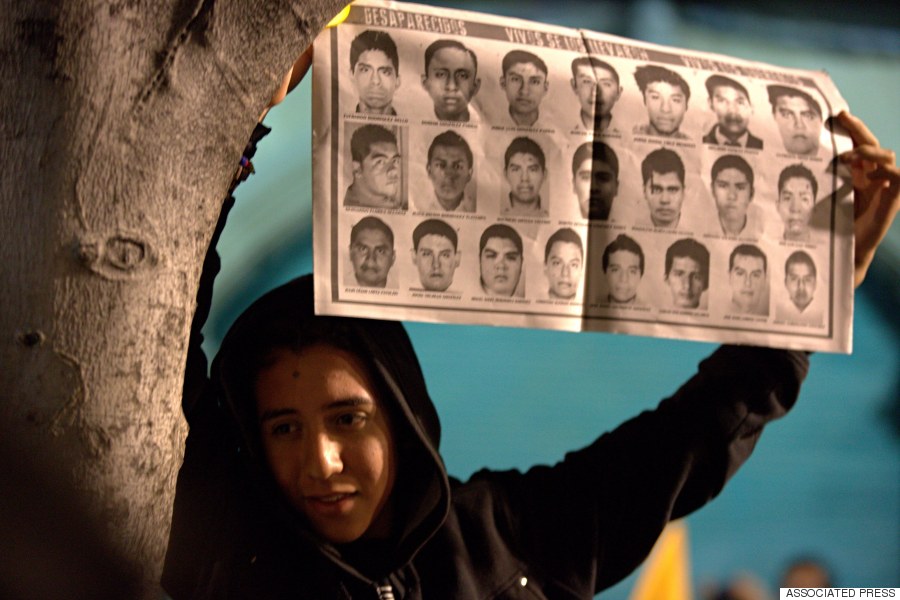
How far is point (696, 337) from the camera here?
4.29 ft

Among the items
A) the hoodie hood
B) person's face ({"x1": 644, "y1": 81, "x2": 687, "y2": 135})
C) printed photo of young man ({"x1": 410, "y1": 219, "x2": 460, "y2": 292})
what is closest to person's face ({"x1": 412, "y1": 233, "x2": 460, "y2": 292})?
printed photo of young man ({"x1": 410, "y1": 219, "x2": 460, "y2": 292})

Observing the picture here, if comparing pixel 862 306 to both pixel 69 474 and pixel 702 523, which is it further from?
pixel 69 474

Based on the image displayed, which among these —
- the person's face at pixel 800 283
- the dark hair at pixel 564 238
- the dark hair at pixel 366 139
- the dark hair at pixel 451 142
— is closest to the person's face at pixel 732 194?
the person's face at pixel 800 283

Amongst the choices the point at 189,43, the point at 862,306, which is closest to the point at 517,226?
the point at 189,43

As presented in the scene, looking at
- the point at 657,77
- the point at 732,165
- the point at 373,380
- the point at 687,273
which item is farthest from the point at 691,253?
the point at 373,380

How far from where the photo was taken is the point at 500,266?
1230mm

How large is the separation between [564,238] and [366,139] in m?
0.28

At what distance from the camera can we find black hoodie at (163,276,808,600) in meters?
1.22

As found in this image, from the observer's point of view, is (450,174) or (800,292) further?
(800,292)

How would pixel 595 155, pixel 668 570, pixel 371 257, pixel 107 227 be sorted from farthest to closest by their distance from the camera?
pixel 668 570 < pixel 595 155 < pixel 371 257 < pixel 107 227

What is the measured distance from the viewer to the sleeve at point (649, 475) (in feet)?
4.57

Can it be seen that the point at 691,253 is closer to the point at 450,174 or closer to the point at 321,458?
the point at 450,174

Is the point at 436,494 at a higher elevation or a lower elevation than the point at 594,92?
lower

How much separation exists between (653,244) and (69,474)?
31.5 inches
